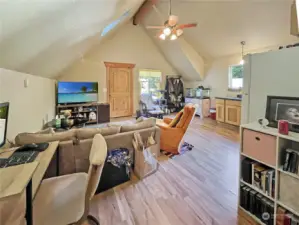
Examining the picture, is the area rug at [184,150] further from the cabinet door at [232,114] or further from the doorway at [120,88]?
the doorway at [120,88]

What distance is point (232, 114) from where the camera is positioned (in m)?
5.83

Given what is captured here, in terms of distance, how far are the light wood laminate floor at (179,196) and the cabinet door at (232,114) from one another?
2.42 meters

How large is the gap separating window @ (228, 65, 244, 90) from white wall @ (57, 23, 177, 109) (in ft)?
9.73

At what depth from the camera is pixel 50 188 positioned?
1.52m

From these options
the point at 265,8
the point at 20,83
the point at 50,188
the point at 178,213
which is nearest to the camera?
the point at 50,188

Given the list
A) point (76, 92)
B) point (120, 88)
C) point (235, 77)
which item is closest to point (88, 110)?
point (76, 92)

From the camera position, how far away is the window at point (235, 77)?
6590mm

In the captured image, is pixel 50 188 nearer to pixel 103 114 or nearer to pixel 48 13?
pixel 48 13

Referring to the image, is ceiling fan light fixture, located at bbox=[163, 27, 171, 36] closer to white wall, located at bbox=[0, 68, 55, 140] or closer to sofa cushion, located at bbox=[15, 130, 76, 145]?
white wall, located at bbox=[0, 68, 55, 140]

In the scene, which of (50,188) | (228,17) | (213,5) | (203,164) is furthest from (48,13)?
(228,17)

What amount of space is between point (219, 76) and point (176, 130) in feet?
15.6

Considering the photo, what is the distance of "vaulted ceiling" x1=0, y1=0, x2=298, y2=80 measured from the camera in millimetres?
1587

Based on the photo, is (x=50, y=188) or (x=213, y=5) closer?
(x=50, y=188)

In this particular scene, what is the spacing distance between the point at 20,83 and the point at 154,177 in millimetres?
2369
